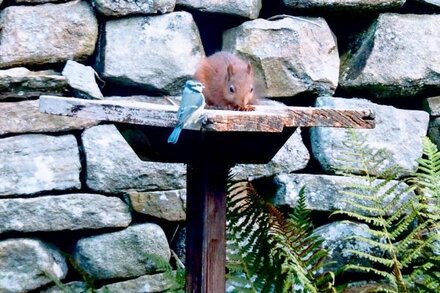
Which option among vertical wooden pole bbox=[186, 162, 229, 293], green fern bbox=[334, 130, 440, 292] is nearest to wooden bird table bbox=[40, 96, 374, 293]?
vertical wooden pole bbox=[186, 162, 229, 293]

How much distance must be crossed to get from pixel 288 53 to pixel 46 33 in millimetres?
996

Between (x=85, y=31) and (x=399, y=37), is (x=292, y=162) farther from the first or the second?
(x=85, y=31)

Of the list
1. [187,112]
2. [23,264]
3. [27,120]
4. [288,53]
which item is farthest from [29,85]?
[187,112]

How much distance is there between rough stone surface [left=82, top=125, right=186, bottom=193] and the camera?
11.2 ft

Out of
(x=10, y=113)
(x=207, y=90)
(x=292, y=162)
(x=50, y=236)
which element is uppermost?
(x=207, y=90)

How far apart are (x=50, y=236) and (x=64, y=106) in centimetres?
147

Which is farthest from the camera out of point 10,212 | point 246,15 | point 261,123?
point 246,15

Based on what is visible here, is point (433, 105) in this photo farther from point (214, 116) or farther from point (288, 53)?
point (214, 116)

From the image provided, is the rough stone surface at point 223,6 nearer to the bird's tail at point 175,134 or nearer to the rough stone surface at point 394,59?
the rough stone surface at point 394,59

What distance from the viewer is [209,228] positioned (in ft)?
7.48

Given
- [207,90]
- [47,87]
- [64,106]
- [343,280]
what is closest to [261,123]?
[64,106]

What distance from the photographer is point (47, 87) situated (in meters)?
3.34

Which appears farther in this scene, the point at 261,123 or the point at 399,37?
the point at 399,37

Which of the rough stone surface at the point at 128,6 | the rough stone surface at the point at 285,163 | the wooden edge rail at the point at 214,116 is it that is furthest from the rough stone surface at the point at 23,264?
the wooden edge rail at the point at 214,116
